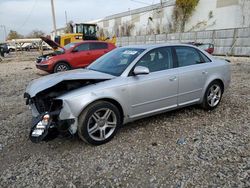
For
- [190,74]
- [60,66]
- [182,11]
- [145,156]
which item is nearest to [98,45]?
[60,66]

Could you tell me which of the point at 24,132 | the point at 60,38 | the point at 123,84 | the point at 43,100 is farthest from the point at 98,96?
the point at 60,38

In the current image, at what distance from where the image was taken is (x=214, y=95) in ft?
15.5

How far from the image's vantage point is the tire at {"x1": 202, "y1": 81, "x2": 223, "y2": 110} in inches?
180

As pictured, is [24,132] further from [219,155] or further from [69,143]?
[219,155]

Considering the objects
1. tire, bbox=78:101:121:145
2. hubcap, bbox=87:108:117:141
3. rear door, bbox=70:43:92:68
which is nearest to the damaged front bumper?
tire, bbox=78:101:121:145

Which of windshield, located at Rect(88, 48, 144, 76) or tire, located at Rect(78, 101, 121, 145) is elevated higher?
windshield, located at Rect(88, 48, 144, 76)

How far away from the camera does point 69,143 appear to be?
3.51 m

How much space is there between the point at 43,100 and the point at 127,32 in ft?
121

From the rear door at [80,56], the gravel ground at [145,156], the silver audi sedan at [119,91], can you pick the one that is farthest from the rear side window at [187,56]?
the rear door at [80,56]

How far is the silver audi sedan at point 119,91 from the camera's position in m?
3.08

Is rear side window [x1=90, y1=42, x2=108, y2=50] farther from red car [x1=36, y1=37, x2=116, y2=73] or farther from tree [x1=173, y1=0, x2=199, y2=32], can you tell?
tree [x1=173, y1=0, x2=199, y2=32]

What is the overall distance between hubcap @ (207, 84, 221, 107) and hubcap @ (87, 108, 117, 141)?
2312 mm

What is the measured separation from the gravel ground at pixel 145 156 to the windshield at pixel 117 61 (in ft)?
3.57

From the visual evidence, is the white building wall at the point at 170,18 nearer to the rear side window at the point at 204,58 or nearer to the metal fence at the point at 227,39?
the metal fence at the point at 227,39
